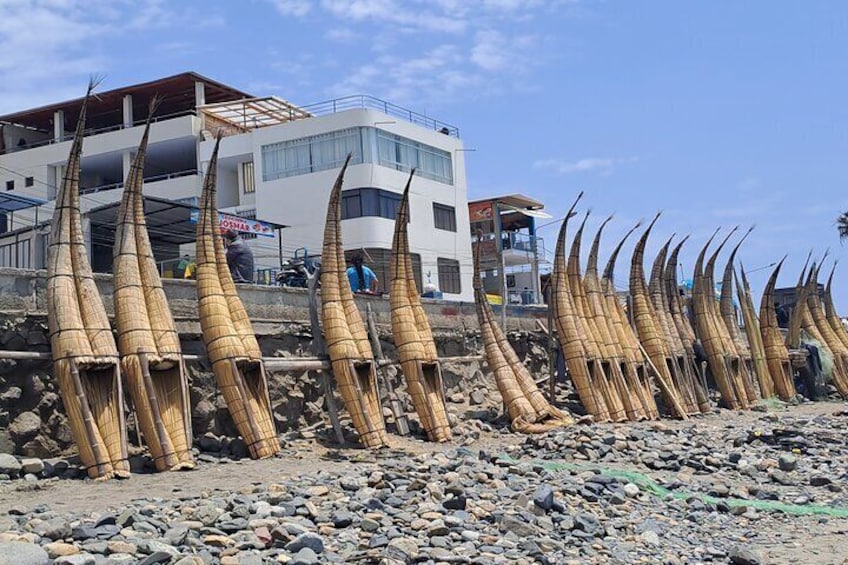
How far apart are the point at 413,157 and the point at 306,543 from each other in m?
27.6

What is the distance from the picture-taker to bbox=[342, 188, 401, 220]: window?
3188 centimetres

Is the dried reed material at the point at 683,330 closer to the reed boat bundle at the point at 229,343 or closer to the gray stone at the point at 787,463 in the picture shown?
the gray stone at the point at 787,463

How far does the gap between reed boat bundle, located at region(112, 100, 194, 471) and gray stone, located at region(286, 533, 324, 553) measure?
357 cm

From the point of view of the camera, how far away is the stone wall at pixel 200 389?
11125mm

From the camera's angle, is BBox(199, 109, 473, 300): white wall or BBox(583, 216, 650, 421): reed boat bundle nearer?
BBox(583, 216, 650, 421): reed boat bundle

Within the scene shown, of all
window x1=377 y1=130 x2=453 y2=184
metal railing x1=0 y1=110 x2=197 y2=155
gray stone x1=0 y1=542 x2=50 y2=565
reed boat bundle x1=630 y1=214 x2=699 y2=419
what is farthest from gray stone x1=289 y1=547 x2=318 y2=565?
metal railing x1=0 y1=110 x2=197 y2=155

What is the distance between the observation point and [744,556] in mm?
8758

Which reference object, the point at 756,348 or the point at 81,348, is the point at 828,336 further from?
the point at 81,348

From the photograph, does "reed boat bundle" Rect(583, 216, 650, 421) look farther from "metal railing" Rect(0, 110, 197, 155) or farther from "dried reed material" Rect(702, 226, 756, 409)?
"metal railing" Rect(0, 110, 197, 155)

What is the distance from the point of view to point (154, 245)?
885 inches

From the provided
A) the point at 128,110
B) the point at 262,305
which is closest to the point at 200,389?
the point at 262,305

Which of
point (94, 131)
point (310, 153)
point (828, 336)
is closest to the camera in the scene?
point (828, 336)

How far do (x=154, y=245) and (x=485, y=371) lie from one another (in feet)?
29.5

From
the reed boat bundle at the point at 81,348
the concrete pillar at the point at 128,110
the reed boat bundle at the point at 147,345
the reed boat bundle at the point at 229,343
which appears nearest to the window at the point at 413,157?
the concrete pillar at the point at 128,110
